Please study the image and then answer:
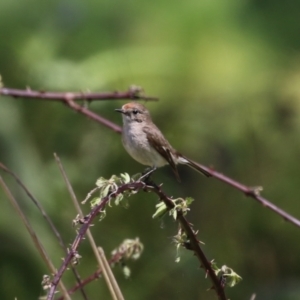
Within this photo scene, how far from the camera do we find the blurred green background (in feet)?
10.9

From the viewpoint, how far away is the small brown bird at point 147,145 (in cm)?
292

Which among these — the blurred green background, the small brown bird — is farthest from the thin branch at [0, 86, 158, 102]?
the blurred green background

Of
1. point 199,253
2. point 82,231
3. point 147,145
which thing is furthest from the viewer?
point 147,145

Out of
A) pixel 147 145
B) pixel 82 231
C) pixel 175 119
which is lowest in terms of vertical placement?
pixel 82 231

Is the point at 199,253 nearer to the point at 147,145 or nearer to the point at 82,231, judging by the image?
the point at 82,231

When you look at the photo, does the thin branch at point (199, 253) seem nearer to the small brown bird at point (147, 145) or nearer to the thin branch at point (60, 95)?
the thin branch at point (60, 95)

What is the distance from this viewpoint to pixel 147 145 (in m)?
3.01

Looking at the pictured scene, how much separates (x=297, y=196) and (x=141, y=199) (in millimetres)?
890

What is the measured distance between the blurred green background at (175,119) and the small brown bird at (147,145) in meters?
0.37

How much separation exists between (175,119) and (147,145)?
0.62 m

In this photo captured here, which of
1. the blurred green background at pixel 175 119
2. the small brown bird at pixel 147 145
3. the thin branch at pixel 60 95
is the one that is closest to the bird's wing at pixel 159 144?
the small brown bird at pixel 147 145

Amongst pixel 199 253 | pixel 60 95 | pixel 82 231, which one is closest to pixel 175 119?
pixel 60 95

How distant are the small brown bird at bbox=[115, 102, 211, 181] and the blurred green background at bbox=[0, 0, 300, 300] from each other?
367 millimetres

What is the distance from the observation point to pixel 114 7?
143 inches
